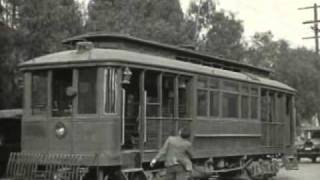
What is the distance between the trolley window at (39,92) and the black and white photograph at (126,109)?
23 mm

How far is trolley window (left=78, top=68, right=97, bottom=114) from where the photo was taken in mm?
14414

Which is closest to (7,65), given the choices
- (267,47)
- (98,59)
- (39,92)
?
(39,92)

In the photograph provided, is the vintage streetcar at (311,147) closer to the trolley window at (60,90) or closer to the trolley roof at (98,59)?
the trolley roof at (98,59)

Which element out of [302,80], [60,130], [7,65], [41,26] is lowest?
[60,130]

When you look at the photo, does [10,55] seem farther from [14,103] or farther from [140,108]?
[140,108]

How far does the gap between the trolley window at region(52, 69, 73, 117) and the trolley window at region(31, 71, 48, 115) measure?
0.20 meters

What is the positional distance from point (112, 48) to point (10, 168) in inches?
140

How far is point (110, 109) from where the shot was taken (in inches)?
559

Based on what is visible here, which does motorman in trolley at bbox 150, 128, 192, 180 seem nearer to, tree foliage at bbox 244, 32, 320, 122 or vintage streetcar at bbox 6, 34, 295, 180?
vintage streetcar at bbox 6, 34, 295, 180

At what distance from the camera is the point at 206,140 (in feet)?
58.7

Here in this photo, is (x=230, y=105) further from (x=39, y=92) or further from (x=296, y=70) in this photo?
(x=296, y=70)

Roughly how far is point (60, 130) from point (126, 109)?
5.14 feet

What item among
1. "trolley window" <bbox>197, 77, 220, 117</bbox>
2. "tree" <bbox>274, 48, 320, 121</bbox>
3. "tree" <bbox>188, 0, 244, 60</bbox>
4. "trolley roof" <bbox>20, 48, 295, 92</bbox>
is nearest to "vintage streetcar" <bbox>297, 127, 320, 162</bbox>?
"tree" <bbox>188, 0, 244, 60</bbox>

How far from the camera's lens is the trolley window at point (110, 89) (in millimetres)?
14211
